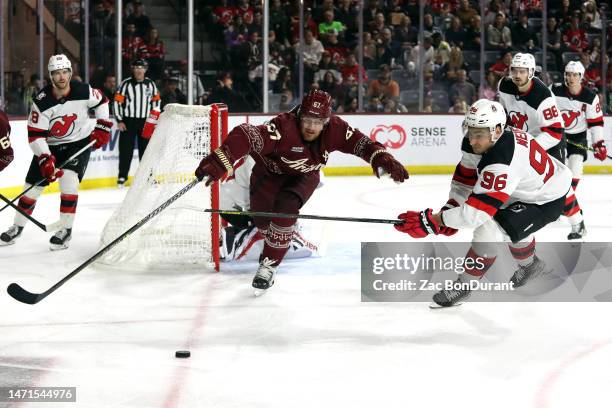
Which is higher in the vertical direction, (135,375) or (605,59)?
(605,59)

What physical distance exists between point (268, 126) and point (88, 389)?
1779mm

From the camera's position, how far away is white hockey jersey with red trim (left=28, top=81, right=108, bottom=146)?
6.10 metres

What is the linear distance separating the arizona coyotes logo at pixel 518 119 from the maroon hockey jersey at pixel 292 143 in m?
1.47

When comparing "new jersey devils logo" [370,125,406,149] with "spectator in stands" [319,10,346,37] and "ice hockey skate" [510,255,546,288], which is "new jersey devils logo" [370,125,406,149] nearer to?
"spectator in stands" [319,10,346,37]

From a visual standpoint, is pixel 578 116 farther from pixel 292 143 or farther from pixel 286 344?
pixel 286 344

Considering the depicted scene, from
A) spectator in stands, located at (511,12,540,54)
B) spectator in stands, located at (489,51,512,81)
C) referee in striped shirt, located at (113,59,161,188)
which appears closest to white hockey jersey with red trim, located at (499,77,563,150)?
referee in striped shirt, located at (113,59,161,188)

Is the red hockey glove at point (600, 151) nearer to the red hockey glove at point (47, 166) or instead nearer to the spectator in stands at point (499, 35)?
the red hockey glove at point (47, 166)

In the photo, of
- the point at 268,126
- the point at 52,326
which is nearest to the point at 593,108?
the point at 268,126

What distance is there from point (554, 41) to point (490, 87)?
1.00 m

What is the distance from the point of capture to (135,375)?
3.56 meters

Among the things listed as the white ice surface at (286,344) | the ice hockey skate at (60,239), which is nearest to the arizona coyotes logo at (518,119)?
the white ice surface at (286,344)

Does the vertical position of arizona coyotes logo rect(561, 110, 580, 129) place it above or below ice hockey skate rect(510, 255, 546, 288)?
above

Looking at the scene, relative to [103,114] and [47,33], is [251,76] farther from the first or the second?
[103,114]

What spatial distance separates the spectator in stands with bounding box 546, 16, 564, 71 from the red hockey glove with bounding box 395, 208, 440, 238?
8214 millimetres
